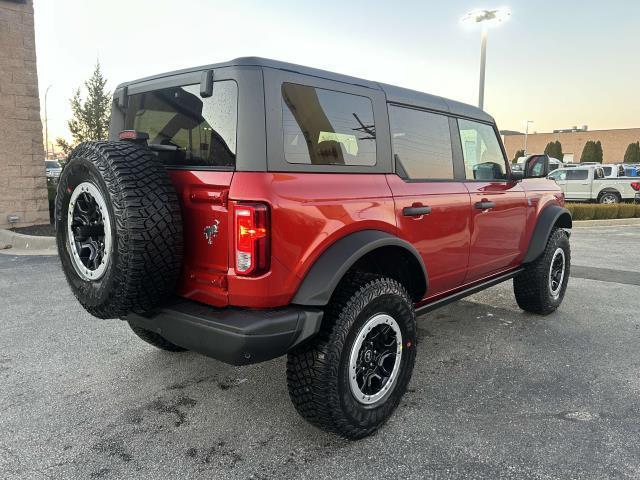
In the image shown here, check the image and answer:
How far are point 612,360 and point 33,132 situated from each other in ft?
33.8

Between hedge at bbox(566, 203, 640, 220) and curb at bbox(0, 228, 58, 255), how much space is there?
1267 centimetres

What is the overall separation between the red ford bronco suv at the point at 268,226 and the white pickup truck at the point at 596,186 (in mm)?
18150

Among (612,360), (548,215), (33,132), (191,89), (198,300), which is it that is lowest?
(612,360)

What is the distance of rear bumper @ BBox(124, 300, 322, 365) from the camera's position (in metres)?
2.12

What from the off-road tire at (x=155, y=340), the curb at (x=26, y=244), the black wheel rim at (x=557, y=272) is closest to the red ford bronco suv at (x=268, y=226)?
the off-road tire at (x=155, y=340)

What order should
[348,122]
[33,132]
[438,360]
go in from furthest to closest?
[33,132] → [438,360] → [348,122]

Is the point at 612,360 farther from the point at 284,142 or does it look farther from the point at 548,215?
the point at 284,142

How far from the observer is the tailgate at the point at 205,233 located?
222cm

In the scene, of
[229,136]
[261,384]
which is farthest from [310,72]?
[261,384]

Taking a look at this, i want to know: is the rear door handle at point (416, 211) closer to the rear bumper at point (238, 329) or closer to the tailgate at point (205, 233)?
the rear bumper at point (238, 329)

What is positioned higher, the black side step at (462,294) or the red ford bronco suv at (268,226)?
the red ford bronco suv at (268,226)

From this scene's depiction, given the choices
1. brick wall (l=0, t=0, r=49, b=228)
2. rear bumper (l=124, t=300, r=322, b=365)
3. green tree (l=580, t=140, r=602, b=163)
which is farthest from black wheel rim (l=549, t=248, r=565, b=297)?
green tree (l=580, t=140, r=602, b=163)

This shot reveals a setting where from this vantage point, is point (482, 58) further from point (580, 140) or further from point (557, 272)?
point (580, 140)

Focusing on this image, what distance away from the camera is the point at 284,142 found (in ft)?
7.45
